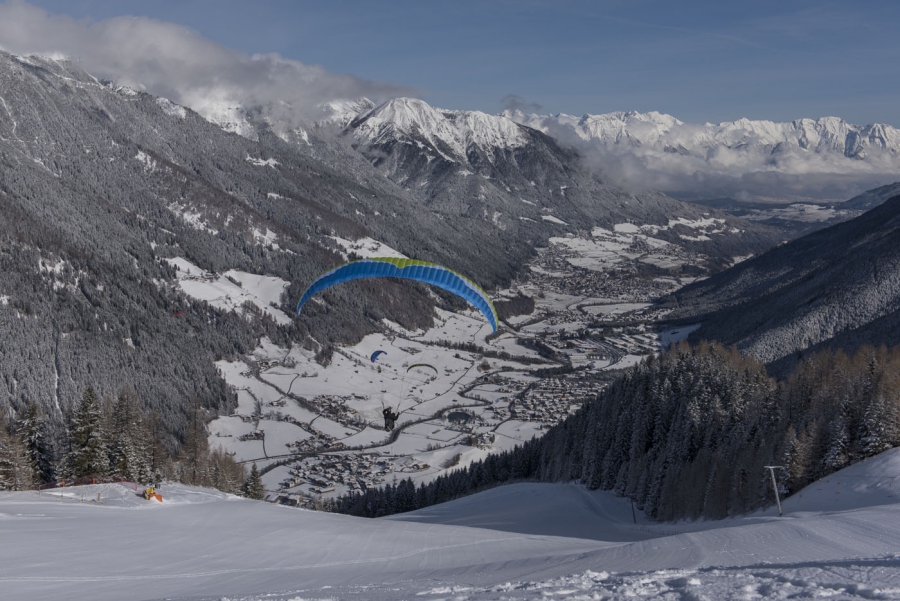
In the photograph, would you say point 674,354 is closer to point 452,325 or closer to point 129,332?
point 129,332

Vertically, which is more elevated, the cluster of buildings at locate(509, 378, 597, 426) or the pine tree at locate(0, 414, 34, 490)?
the cluster of buildings at locate(509, 378, 597, 426)

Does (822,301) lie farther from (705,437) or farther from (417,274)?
(417,274)

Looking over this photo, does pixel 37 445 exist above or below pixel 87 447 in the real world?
above

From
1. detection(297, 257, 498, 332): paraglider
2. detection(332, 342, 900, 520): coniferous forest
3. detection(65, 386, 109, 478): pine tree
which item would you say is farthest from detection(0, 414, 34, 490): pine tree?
detection(332, 342, 900, 520): coniferous forest

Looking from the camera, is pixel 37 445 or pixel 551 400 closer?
pixel 37 445

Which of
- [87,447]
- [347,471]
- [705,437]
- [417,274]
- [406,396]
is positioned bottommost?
[347,471]

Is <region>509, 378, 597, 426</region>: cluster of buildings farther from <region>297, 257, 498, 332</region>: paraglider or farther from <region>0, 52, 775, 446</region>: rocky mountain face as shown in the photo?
<region>297, 257, 498, 332</region>: paraglider

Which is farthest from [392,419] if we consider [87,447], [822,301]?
[822,301]
